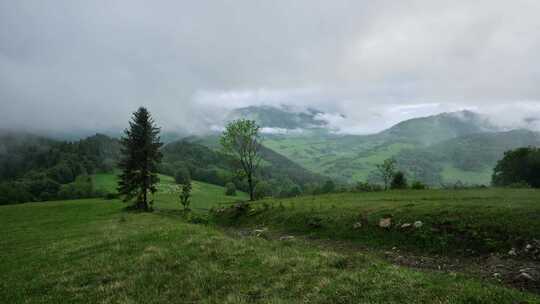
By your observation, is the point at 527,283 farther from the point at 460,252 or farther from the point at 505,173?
the point at 505,173

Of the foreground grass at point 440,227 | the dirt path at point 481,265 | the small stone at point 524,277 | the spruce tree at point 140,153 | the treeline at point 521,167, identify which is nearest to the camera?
the small stone at point 524,277

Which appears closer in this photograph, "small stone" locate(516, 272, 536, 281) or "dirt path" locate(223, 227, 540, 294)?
"small stone" locate(516, 272, 536, 281)

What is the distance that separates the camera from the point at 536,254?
1400 centimetres

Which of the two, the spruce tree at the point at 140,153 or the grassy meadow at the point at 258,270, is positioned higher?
the spruce tree at the point at 140,153

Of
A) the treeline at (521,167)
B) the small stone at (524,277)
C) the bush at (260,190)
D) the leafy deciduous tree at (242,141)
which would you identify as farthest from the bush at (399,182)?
the small stone at (524,277)

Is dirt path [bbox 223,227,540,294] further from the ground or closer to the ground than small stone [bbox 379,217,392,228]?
Answer: closer to the ground

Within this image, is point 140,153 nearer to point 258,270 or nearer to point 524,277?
point 258,270

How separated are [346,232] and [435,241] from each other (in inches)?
253

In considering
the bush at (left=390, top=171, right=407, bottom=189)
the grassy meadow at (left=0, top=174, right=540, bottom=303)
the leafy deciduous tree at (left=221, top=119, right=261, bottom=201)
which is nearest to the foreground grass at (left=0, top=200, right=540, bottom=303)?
the grassy meadow at (left=0, top=174, right=540, bottom=303)

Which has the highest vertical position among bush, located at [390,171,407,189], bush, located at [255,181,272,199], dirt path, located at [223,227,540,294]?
bush, located at [390,171,407,189]

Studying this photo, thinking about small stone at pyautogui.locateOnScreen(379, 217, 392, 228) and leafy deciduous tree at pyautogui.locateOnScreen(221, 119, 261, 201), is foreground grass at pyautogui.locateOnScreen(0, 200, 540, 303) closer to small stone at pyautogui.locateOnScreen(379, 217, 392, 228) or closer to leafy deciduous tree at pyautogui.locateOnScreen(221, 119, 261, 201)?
small stone at pyautogui.locateOnScreen(379, 217, 392, 228)

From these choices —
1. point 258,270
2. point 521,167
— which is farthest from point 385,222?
point 521,167

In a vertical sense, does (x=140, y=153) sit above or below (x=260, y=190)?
above

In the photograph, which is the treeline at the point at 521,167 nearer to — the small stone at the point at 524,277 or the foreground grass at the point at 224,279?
the small stone at the point at 524,277
